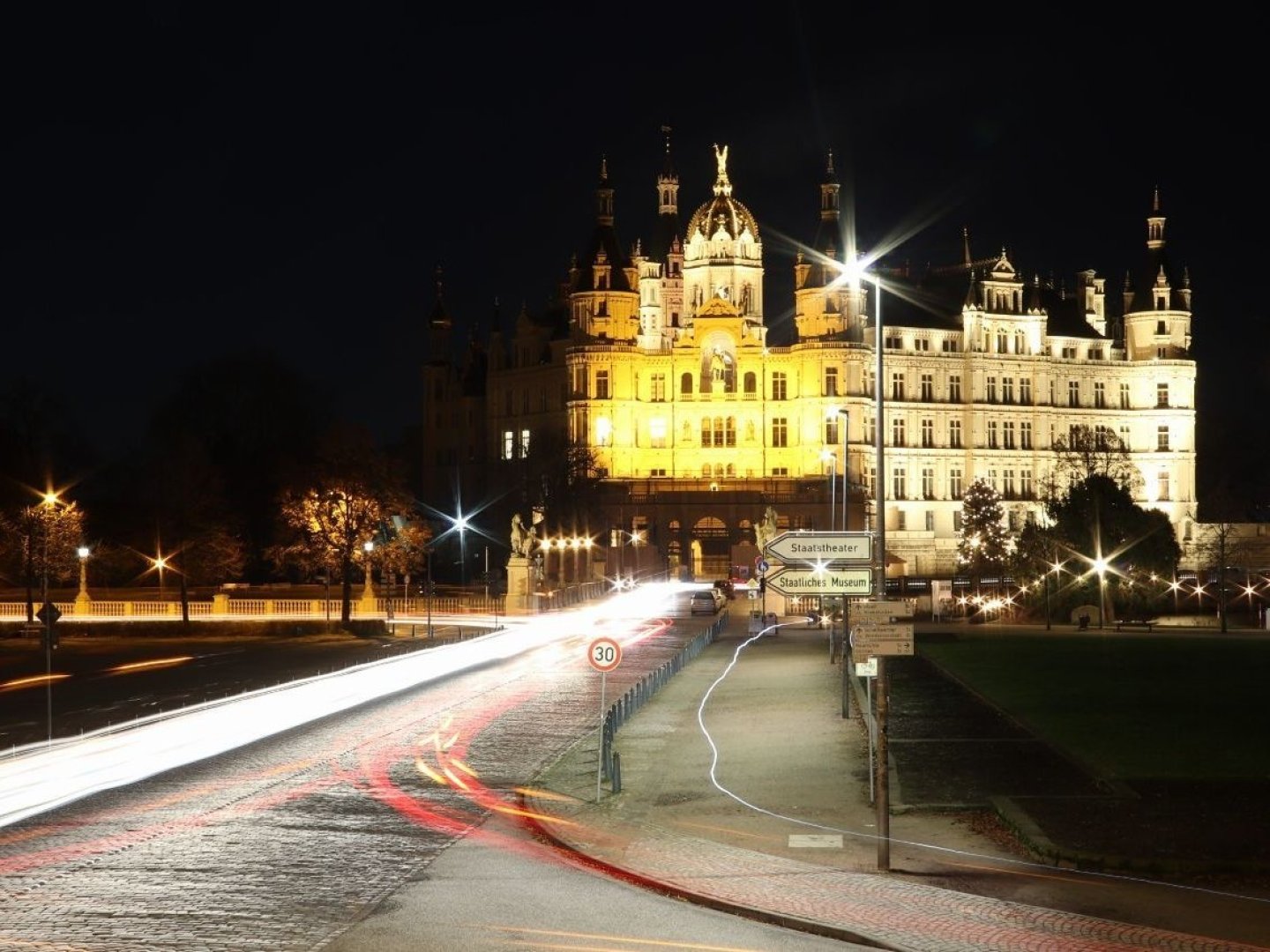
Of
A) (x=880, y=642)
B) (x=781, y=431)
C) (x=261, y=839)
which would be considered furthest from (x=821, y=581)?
(x=781, y=431)

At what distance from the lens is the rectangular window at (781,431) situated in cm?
13838

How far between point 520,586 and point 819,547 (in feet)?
187

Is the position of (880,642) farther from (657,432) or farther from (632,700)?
(657,432)

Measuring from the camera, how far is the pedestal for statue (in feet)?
257

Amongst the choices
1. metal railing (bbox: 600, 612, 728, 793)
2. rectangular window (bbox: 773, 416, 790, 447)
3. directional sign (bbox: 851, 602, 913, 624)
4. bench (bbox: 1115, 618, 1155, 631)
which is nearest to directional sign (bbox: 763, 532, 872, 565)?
directional sign (bbox: 851, 602, 913, 624)

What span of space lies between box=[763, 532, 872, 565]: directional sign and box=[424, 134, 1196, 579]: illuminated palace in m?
105

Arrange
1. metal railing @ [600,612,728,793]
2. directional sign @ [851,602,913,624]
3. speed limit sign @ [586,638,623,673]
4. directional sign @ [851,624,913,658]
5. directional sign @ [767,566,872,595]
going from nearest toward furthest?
directional sign @ [851,624,913,658] < directional sign @ [851,602,913,624] < directional sign @ [767,566,872,595] < metal railing @ [600,612,728,793] < speed limit sign @ [586,638,623,673]

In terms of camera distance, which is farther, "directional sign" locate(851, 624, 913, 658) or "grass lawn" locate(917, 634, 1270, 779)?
"grass lawn" locate(917, 634, 1270, 779)

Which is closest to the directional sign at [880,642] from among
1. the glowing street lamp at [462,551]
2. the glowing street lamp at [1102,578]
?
the glowing street lamp at [1102,578]

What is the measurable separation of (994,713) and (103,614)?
53524 mm

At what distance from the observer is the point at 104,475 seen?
421ft

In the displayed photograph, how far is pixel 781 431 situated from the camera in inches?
5453

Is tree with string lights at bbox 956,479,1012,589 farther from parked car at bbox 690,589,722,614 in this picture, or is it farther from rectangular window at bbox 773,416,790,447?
parked car at bbox 690,589,722,614

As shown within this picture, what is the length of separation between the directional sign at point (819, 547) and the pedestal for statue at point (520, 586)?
181ft
